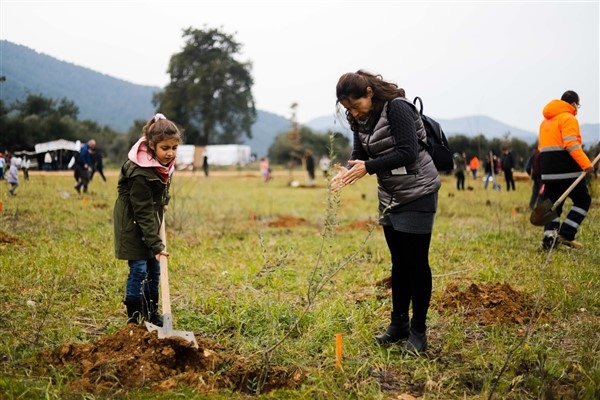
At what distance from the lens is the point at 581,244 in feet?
20.7

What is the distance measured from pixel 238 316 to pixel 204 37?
55.7 meters

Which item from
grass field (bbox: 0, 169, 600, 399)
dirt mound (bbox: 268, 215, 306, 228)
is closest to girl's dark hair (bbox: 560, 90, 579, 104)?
grass field (bbox: 0, 169, 600, 399)

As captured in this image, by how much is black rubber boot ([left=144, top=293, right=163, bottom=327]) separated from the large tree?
4915cm

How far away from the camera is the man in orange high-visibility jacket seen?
240 inches

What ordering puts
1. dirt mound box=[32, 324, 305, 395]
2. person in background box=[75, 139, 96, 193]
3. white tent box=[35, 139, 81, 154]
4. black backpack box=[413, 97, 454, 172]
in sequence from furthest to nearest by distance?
1. white tent box=[35, 139, 81, 154]
2. person in background box=[75, 139, 96, 193]
3. black backpack box=[413, 97, 454, 172]
4. dirt mound box=[32, 324, 305, 395]

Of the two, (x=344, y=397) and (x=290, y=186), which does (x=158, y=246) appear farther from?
(x=290, y=186)

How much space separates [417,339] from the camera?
327 centimetres

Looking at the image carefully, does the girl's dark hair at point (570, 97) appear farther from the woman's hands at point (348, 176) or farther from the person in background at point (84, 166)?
the person in background at point (84, 166)

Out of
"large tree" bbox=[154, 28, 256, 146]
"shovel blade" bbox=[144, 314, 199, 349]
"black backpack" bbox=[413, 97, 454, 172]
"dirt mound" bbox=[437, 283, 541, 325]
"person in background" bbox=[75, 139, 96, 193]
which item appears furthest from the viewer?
"large tree" bbox=[154, 28, 256, 146]

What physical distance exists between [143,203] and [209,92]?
51.1 meters

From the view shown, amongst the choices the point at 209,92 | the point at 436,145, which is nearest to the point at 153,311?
the point at 436,145

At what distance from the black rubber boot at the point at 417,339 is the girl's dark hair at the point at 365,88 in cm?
139

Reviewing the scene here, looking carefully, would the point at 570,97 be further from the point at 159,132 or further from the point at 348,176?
the point at 159,132

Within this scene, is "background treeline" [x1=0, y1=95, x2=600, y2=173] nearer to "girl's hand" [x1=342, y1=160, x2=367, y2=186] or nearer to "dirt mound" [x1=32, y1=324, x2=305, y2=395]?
"girl's hand" [x1=342, y1=160, x2=367, y2=186]
